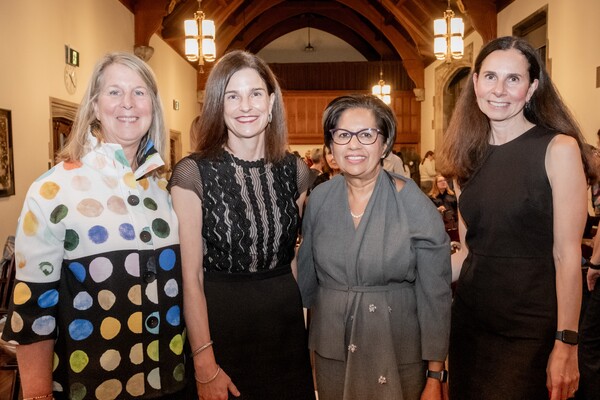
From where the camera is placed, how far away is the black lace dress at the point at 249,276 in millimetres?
1924

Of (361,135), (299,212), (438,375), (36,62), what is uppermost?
(36,62)

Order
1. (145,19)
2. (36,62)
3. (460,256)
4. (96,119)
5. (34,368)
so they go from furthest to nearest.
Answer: (145,19)
(36,62)
(460,256)
(96,119)
(34,368)

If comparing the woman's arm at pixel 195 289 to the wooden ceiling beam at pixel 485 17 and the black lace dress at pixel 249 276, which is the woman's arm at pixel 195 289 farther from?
the wooden ceiling beam at pixel 485 17

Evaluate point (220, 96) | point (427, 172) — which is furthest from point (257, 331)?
point (427, 172)

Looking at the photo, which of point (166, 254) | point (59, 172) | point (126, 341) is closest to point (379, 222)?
point (166, 254)

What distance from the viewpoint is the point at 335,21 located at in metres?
18.8

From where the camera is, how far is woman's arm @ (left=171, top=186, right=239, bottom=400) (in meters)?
1.83

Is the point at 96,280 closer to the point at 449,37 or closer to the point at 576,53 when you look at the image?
the point at 576,53

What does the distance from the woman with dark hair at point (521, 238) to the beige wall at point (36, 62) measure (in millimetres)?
4830

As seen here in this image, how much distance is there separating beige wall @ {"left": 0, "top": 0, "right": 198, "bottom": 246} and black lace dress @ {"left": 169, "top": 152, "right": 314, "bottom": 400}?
4.52 m

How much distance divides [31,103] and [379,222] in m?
5.58

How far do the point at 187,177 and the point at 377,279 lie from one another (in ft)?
2.45

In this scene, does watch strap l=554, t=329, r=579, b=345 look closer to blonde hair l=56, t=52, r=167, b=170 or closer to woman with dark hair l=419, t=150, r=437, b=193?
blonde hair l=56, t=52, r=167, b=170

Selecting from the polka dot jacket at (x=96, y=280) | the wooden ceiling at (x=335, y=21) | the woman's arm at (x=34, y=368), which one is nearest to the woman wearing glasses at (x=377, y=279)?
the polka dot jacket at (x=96, y=280)
